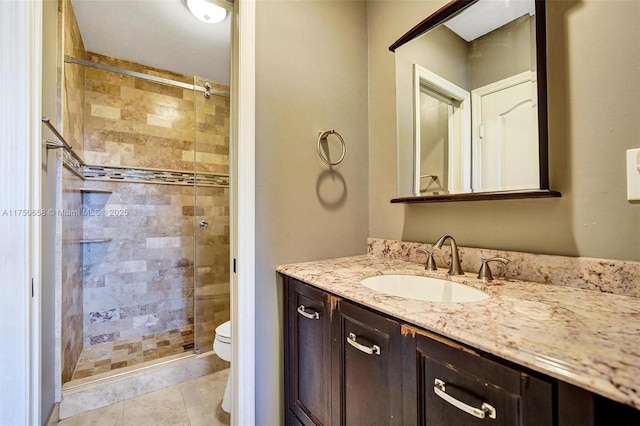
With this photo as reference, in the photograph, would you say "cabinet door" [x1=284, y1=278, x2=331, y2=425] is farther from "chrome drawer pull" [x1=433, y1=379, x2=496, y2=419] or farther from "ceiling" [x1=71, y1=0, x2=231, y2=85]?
"ceiling" [x1=71, y1=0, x2=231, y2=85]

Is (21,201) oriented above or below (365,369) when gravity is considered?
above

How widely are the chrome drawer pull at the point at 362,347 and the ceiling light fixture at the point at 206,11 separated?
1.93 metres

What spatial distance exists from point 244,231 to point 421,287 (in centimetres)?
76

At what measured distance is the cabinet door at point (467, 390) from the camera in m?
0.47

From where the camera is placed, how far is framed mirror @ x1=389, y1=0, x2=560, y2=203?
0.94m

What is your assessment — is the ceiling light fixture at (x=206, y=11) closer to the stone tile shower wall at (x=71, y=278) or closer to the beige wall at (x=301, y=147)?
the beige wall at (x=301, y=147)

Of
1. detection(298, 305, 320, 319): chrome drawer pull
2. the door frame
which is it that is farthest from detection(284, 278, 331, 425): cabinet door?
the door frame

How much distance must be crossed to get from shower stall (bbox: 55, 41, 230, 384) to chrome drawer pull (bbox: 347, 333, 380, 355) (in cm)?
165

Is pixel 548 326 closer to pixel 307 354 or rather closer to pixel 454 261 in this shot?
pixel 454 261

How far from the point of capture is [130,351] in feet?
7.14

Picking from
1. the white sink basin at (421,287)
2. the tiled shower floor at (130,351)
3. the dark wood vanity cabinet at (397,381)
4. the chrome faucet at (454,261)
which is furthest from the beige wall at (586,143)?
the tiled shower floor at (130,351)

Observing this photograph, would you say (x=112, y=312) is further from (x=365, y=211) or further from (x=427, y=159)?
(x=427, y=159)

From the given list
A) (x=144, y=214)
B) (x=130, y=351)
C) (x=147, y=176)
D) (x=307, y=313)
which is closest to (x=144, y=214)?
(x=144, y=214)

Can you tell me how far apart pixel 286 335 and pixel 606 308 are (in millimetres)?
1057
